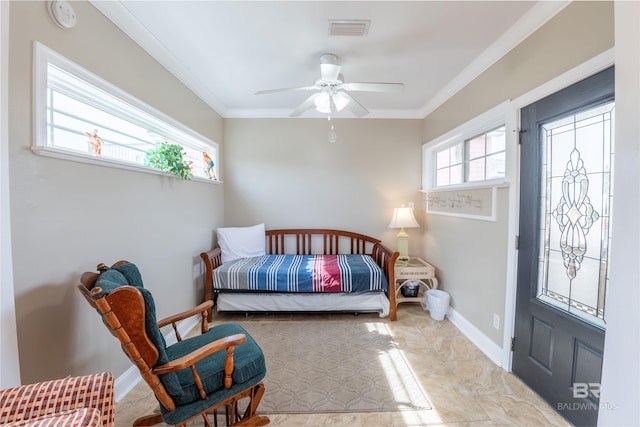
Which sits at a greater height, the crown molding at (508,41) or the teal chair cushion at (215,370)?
the crown molding at (508,41)

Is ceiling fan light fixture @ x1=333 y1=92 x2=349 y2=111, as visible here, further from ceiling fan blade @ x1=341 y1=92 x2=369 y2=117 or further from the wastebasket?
the wastebasket

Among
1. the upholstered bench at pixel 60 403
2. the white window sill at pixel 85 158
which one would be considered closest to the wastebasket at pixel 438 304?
the upholstered bench at pixel 60 403

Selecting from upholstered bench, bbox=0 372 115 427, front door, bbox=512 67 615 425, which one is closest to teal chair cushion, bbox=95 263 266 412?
upholstered bench, bbox=0 372 115 427

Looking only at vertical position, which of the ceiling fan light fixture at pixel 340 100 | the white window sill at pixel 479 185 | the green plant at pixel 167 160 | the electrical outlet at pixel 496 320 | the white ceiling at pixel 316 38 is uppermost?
the white ceiling at pixel 316 38

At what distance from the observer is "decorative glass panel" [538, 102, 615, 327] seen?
4.51 feet

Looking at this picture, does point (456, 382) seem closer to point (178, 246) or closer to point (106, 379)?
point (106, 379)

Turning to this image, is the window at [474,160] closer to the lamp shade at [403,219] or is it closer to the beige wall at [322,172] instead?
the beige wall at [322,172]

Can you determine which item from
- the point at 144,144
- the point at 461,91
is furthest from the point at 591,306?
the point at 144,144

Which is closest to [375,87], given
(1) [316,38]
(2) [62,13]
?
(1) [316,38]

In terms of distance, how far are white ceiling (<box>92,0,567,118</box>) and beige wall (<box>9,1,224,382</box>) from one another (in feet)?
0.87

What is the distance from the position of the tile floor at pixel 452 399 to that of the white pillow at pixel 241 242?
159 centimetres

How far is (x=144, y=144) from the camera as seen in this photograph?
210cm

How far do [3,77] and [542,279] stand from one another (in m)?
3.09

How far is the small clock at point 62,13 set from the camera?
1284 millimetres
